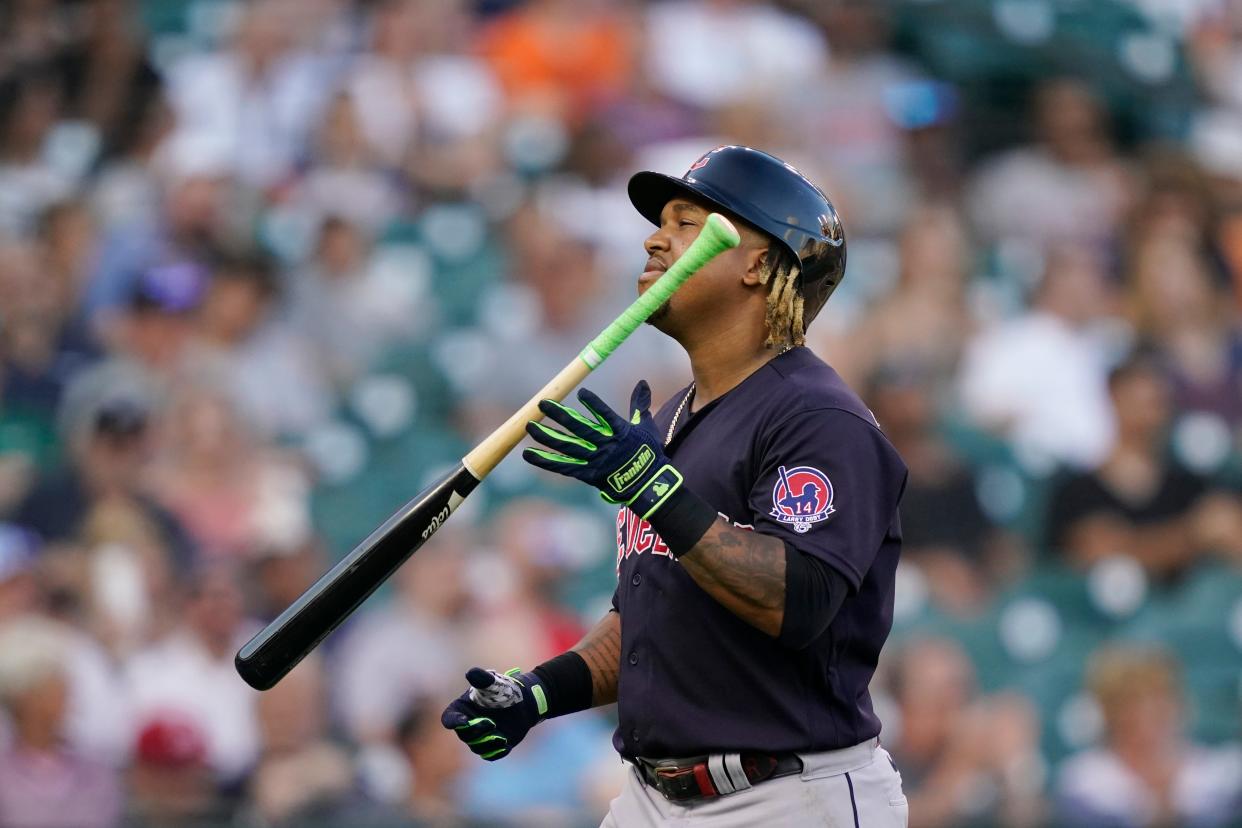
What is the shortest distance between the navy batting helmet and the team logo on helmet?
50 centimetres

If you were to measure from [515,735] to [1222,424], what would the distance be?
5993 mm

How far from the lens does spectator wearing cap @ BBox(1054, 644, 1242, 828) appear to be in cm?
694

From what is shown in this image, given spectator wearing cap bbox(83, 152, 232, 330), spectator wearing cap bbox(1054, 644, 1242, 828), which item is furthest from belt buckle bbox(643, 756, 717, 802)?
spectator wearing cap bbox(83, 152, 232, 330)

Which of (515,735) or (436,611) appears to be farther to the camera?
(436,611)

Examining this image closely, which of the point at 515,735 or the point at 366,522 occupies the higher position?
the point at 366,522

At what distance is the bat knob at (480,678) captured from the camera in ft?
9.90

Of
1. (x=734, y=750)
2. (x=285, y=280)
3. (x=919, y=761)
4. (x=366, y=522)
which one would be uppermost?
(x=285, y=280)

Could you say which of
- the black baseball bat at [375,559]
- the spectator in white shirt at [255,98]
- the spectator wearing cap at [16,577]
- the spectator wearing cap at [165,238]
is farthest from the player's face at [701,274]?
the spectator in white shirt at [255,98]

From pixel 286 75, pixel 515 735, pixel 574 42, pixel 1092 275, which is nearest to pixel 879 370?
Answer: pixel 1092 275

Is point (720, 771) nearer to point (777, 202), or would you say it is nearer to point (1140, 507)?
point (777, 202)

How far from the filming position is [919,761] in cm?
677

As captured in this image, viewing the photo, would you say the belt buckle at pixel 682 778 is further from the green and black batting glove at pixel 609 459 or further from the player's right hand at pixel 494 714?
the green and black batting glove at pixel 609 459

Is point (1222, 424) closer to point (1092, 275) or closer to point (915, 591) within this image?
point (1092, 275)

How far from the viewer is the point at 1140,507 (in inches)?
309
